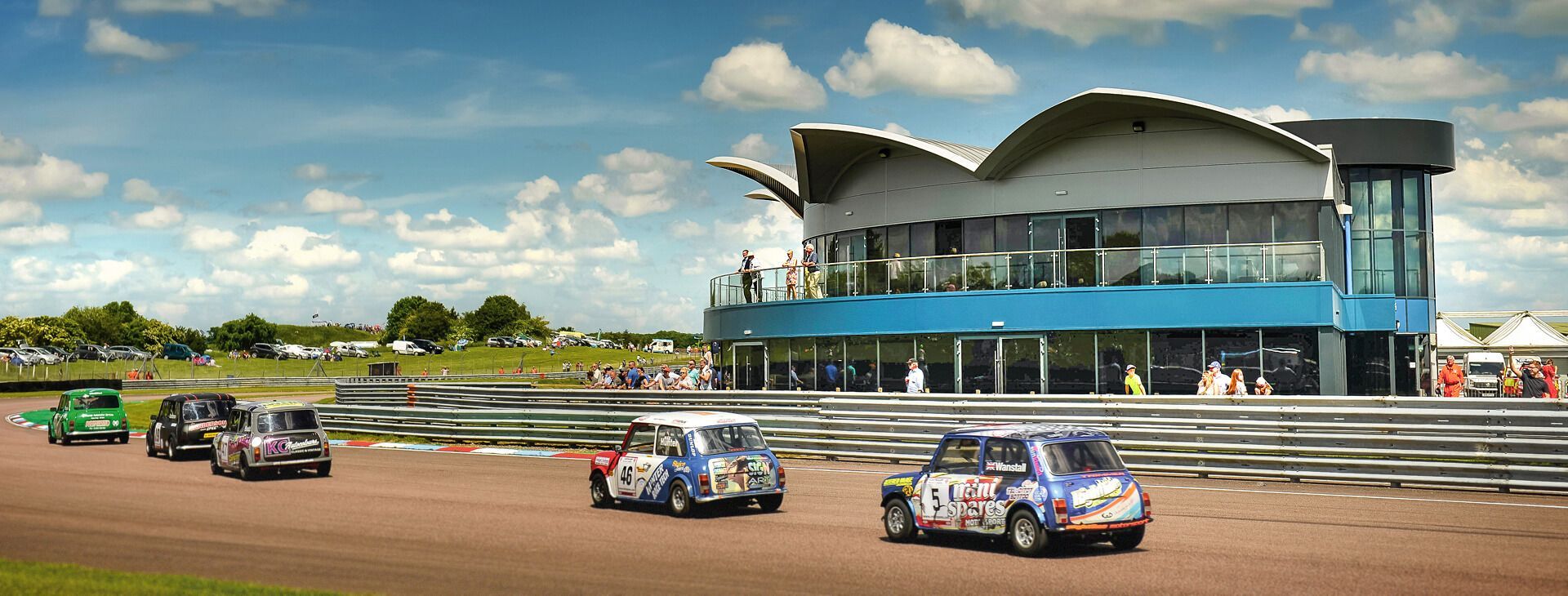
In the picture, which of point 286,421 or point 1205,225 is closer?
point 286,421

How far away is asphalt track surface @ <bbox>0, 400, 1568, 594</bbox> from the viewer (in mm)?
11641

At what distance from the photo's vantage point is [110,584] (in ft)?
36.9

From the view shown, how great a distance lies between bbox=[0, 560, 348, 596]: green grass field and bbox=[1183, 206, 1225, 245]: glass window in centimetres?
2792

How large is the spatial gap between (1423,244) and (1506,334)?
6.08 metres

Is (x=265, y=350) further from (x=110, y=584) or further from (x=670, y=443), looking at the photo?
(x=110, y=584)

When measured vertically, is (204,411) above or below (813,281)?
below

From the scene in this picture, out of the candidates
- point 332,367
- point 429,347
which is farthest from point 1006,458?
point 429,347

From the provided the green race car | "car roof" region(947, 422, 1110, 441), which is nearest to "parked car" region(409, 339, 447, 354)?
the green race car

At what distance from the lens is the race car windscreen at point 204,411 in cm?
2891

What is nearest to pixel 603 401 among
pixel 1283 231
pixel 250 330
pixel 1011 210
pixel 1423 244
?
pixel 1011 210

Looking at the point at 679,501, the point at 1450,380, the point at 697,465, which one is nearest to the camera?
the point at 697,465

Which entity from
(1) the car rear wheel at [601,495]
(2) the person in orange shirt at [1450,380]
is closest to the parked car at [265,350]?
(1) the car rear wheel at [601,495]

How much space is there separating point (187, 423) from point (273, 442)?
6340 mm

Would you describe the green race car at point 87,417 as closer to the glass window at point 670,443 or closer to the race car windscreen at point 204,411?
the race car windscreen at point 204,411
